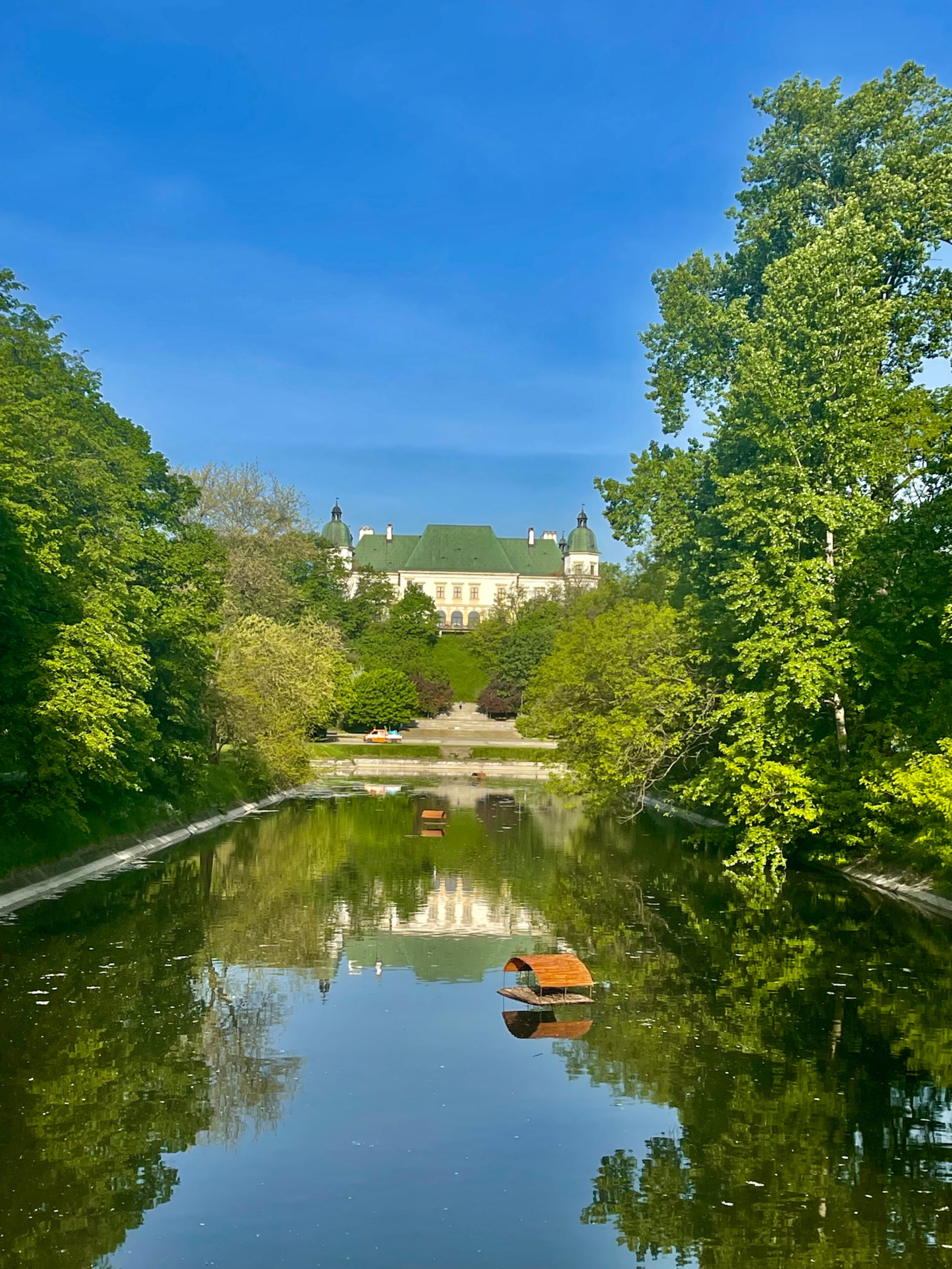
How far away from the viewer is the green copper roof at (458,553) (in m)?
174

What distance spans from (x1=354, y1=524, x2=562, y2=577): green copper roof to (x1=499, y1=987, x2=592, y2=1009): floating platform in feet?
496

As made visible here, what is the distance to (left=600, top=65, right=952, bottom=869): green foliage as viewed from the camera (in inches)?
1307

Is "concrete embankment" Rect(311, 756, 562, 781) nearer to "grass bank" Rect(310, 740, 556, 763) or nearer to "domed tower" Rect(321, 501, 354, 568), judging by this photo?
"grass bank" Rect(310, 740, 556, 763)

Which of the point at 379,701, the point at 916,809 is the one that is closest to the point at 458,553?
the point at 379,701

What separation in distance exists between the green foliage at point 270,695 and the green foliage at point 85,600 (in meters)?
8.41

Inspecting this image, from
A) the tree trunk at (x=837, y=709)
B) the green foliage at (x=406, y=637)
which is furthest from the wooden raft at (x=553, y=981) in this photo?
the green foliage at (x=406, y=637)

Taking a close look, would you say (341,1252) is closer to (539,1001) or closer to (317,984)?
(539,1001)

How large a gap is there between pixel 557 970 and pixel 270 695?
3688 centimetres

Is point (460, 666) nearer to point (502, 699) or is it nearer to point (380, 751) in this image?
point (502, 699)

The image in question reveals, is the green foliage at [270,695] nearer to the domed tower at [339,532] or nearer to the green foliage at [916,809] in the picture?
the green foliage at [916,809]

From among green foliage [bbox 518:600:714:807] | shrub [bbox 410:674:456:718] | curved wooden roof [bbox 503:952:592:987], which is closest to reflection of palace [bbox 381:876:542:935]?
curved wooden roof [bbox 503:952:592:987]

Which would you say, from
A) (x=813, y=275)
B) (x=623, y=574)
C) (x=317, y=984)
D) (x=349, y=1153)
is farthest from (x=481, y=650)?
(x=349, y=1153)

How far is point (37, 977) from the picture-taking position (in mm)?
21594

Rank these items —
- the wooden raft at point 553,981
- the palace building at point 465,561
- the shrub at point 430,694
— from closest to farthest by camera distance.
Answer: the wooden raft at point 553,981
the shrub at point 430,694
the palace building at point 465,561
